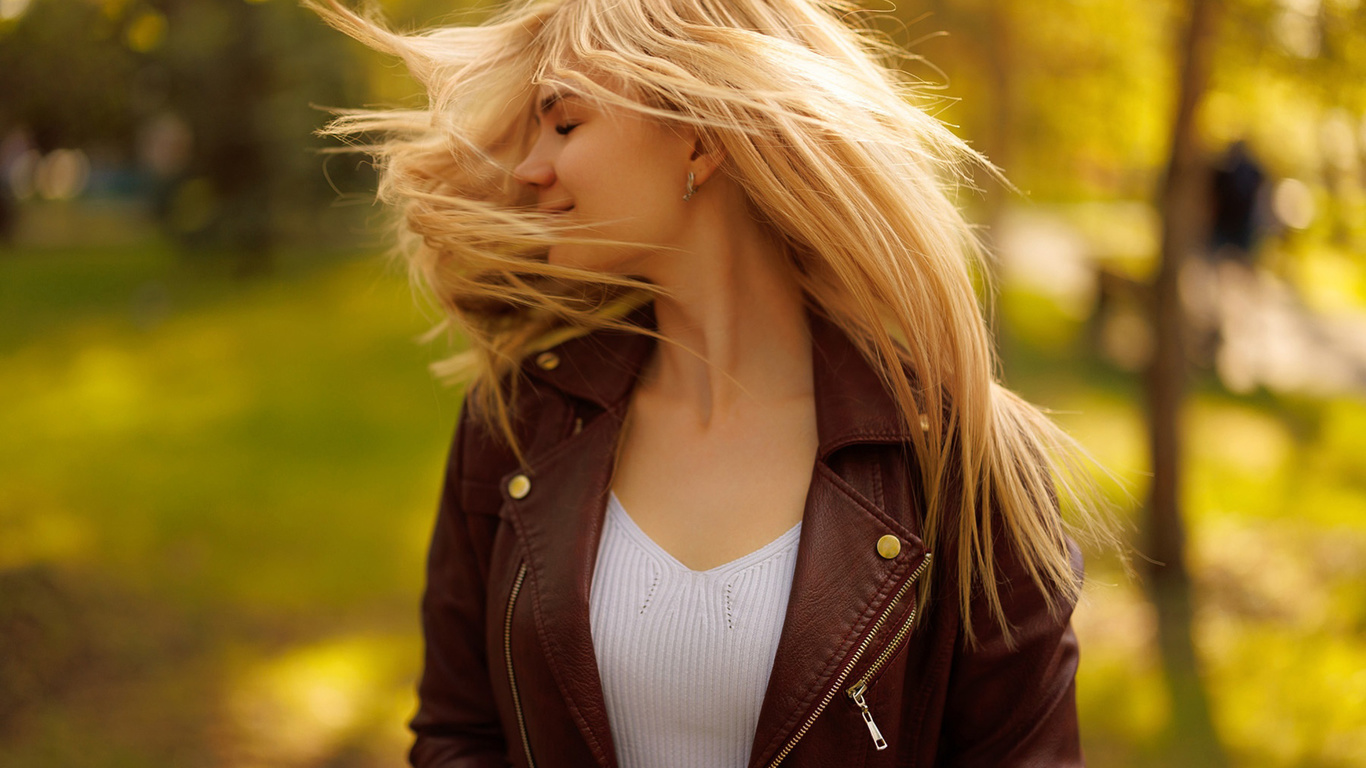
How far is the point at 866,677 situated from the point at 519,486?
29.4 inches

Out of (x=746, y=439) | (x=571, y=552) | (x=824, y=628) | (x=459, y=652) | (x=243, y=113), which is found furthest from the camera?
(x=243, y=113)

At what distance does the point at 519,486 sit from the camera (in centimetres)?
198

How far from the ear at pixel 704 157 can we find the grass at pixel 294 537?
87 centimetres

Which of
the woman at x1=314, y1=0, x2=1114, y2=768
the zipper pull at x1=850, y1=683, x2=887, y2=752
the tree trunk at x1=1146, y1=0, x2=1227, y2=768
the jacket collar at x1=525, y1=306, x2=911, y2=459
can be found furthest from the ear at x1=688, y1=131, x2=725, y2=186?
the tree trunk at x1=1146, y1=0, x2=1227, y2=768

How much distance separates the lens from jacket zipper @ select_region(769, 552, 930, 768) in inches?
67.2

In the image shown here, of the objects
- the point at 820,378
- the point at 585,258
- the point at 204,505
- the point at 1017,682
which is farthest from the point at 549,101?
the point at 204,505

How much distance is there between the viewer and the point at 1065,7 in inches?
243

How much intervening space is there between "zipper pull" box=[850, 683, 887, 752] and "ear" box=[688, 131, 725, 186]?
95 cm

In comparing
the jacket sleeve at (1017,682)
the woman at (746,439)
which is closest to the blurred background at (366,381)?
the jacket sleeve at (1017,682)

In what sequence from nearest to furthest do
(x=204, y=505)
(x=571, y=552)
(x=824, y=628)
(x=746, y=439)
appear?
1. (x=824, y=628)
2. (x=571, y=552)
3. (x=746, y=439)
4. (x=204, y=505)

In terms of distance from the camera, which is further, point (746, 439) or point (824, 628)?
point (746, 439)

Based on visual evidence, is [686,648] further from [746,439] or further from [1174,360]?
[1174,360]

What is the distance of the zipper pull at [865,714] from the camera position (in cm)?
173

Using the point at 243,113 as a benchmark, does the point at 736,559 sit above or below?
below
